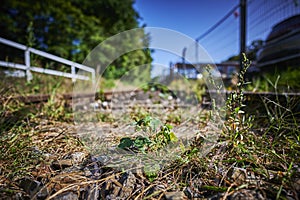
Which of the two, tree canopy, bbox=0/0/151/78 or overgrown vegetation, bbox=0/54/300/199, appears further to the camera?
tree canopy, bbox=0/0/151/78

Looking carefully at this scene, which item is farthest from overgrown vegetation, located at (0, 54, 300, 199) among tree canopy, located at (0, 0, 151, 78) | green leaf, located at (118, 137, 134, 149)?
tree canopy, located at (0, 0, 151, 78)

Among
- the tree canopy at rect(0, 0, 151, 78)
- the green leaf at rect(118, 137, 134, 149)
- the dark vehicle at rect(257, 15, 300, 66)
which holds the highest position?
the tree canopy at rect(0, 0, 151, 78)

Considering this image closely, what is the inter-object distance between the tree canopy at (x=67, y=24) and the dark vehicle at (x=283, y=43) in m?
4.51

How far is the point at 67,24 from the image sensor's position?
9.28 m

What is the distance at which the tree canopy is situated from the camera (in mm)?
8060

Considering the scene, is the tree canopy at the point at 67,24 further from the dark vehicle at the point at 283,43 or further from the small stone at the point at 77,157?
the small stone at the point at 77,157

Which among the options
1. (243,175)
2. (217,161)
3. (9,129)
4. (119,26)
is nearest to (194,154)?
(217,161)

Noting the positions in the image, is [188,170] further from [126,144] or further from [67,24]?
[67,24]

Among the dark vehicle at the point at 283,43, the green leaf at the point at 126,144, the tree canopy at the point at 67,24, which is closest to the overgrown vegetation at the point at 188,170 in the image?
the green leaf at the point at 126,144

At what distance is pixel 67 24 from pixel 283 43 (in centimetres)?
902

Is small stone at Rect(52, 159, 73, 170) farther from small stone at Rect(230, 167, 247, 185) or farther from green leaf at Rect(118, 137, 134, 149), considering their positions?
small stone at Rect(230, 167, 247, 185)

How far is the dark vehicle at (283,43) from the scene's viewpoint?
9.27ft

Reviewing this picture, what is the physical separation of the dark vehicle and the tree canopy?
451 cm

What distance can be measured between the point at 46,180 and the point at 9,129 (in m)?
0.75
